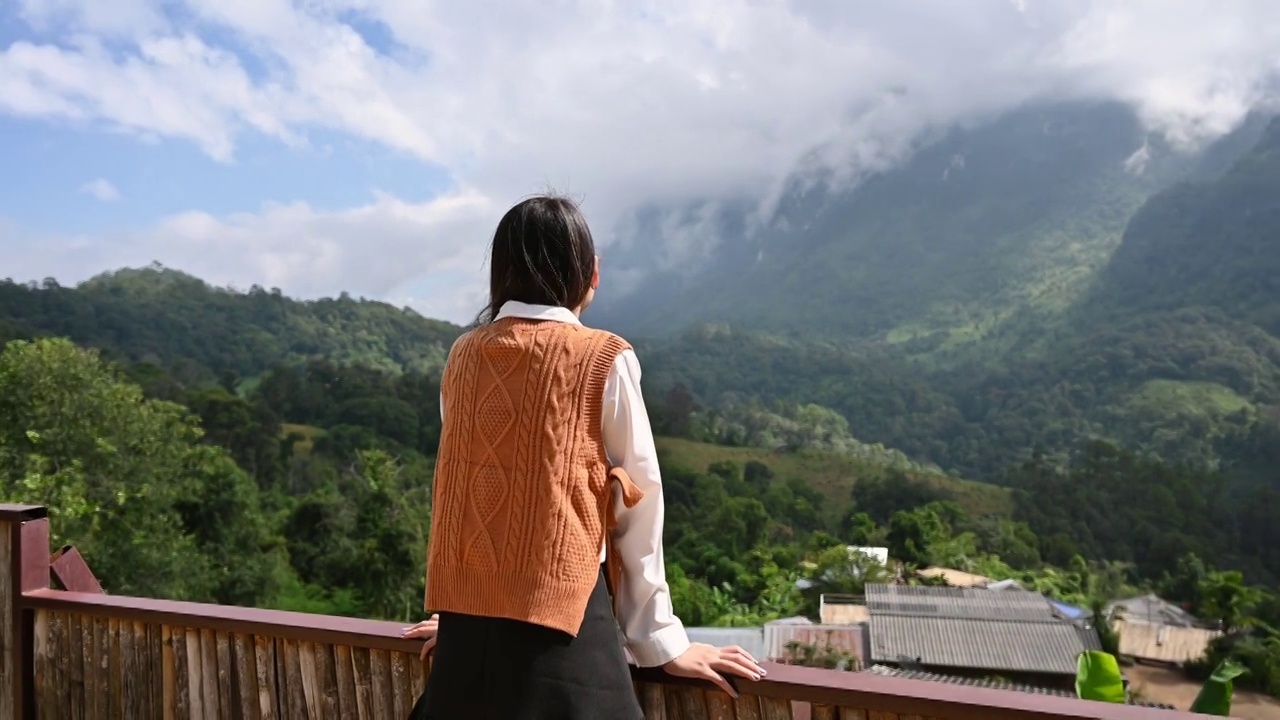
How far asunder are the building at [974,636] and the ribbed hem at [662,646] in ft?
62.3

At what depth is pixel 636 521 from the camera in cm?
117

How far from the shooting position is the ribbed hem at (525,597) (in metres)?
1.11

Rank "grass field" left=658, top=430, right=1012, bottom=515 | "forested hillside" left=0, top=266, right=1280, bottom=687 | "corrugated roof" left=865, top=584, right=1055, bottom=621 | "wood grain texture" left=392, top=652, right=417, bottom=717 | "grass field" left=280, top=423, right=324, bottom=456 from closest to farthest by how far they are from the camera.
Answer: "wood grain texture" left=392, top=652, right=417, bottom=717
"forested hillside" left=0, top=266, right=1280, bottom=687
"corrugated roof" left=865, top=584, right=1055, bottom=621
"grass field" left=280, top=423, right=324, bottom=456
"grass field" left=658, top=430, right=1012, bottom=515

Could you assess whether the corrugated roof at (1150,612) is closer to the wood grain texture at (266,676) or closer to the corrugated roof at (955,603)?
the corrugated roof at (955,603)

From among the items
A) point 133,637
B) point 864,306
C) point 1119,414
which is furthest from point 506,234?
point 864,306

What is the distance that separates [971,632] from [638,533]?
21.1 meters

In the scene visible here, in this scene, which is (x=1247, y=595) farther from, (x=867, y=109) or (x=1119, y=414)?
(x=867, y=109)

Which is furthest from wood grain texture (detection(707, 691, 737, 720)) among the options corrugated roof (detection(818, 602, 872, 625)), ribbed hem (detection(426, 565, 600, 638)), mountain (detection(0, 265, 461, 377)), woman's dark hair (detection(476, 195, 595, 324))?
mountain (detection(0, 265, 461, 377))

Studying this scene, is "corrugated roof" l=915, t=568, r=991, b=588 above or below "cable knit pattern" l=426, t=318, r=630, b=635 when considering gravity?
below

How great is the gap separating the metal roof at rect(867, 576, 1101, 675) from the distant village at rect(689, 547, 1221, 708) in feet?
0.07

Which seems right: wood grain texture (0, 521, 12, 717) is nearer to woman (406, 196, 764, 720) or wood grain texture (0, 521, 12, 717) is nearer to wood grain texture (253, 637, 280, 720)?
wood grain texture (253, 637, 280, 720)

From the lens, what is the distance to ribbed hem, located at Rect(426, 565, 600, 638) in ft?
3.63

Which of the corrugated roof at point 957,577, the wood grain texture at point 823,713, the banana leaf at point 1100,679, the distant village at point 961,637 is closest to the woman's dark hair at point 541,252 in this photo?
the wood grain texture at point 823,713

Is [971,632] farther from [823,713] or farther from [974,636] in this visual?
[823,713]
